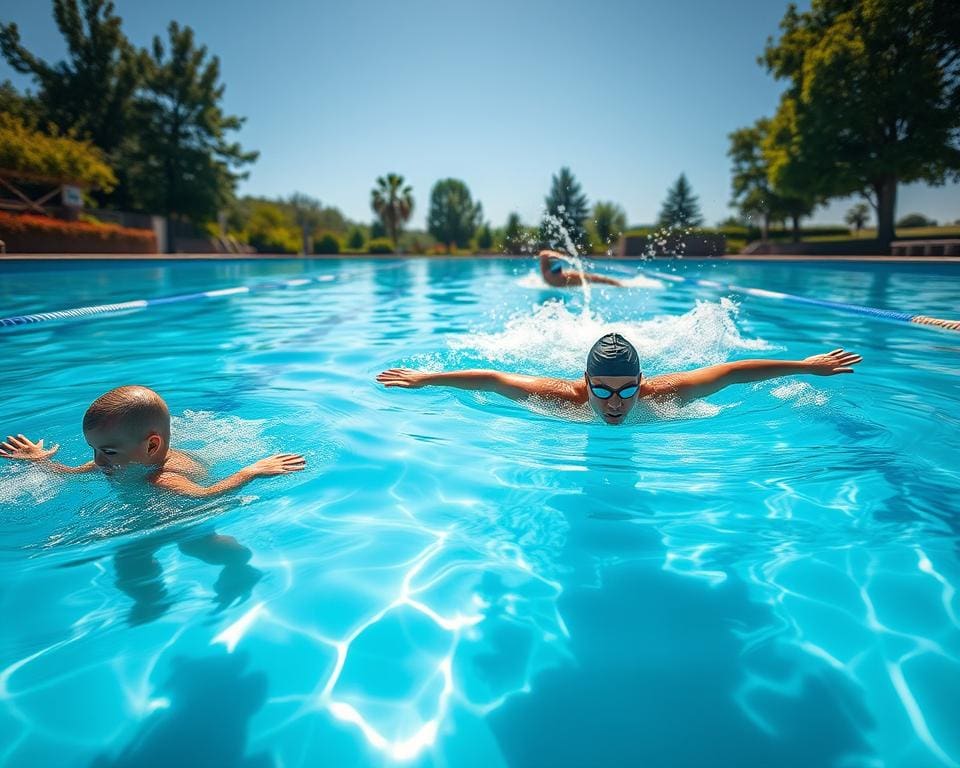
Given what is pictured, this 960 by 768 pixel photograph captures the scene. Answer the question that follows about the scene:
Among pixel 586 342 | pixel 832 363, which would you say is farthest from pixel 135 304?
pixel 832 363

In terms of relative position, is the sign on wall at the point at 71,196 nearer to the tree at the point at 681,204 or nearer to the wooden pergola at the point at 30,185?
the wooden pergola at the point at 30,185

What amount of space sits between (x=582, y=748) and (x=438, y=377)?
228cm

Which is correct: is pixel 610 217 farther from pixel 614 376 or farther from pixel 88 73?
pixel 614 376

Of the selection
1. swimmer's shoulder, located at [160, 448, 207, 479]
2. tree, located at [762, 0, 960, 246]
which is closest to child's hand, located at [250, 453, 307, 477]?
swimmer's shoulder, located at [160, 448, 207, 479]

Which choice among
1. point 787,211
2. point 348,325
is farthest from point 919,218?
point 348,325

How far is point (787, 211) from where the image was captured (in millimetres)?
40344

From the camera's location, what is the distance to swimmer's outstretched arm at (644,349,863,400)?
3486 millimetres

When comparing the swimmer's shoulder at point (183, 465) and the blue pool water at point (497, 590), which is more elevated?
the swimmer's shoulder at point (183, 465)

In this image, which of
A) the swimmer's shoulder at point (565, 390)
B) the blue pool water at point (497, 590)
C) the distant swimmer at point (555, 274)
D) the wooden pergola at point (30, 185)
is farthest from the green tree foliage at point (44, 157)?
the swimmer's shoulder at point (565, 390)

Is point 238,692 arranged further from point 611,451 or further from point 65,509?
point 611,451

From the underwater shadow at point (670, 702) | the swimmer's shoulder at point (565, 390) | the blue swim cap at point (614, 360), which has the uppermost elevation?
the blue swim cap at point (614, 360)

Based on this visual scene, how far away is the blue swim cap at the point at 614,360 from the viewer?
10.2 feet

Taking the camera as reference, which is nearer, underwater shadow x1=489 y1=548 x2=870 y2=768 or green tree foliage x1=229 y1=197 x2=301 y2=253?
underwater shadow x1=489 y1=548 x2=870 y2=768

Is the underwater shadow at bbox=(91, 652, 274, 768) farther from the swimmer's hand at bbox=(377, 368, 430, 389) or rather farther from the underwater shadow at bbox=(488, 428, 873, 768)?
the swimmer's hand at bbox=(377, 368, 430, 389)
